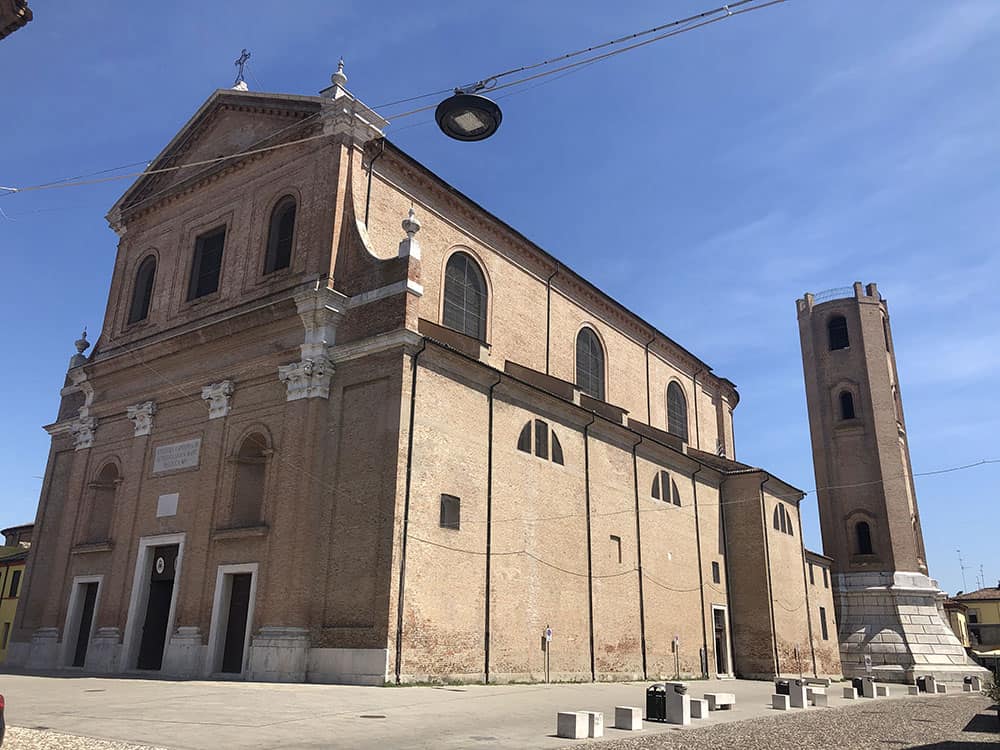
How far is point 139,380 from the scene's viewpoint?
77.8ft

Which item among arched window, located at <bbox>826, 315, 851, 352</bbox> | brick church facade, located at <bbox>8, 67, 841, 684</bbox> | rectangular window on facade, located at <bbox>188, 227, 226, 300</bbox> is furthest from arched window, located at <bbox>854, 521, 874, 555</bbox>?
rectangular window on facade, located at <bbox>188, 227, 226, 300</bbox>

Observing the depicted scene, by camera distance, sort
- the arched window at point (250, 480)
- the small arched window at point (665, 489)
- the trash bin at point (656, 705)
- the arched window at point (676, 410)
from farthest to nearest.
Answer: the arched window at point (676, 410)
the small arched window at point (665, 489)
the arched window at point (250, 480)
the trash bin at point (656, 705)

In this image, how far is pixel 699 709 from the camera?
43.2ft

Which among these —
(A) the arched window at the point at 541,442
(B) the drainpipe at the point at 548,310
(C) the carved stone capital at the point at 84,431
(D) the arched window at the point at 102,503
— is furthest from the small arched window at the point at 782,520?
(C) the carved stone capital at the point at 84,431

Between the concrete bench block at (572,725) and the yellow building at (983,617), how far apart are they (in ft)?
234

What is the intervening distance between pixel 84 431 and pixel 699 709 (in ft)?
66.4

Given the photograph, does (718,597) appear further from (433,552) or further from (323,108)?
(323,108)

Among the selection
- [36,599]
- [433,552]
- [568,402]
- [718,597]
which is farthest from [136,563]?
[718,597]

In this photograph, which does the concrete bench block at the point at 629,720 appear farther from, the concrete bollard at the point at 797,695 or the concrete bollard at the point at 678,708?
the concrete bollard at the point at 797,695

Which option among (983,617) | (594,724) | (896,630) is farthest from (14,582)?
(983,617)

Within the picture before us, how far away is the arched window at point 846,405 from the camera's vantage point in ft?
133

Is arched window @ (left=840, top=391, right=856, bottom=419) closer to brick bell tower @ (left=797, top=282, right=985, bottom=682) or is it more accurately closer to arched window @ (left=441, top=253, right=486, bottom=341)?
brick bell tower @ (left=797, top=282, right=985, bottom=682)

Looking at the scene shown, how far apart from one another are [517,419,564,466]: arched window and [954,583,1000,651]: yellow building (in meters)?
62.0

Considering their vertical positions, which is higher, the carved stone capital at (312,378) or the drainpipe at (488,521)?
the carved stone capital at (312,378)
